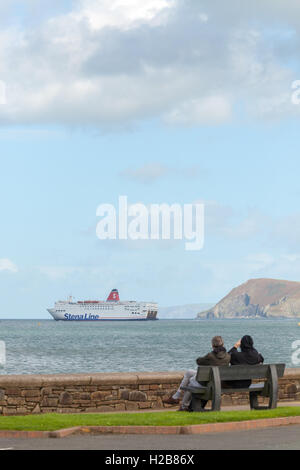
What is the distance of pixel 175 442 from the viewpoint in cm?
987

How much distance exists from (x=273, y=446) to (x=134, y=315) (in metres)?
189

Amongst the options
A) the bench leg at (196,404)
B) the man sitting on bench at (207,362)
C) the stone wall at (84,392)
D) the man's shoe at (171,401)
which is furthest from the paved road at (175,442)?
the stone wall at (84,392)

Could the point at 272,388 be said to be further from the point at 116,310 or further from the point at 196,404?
the point at 116,310

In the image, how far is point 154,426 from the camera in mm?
10852

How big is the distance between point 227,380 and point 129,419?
6.74 ft

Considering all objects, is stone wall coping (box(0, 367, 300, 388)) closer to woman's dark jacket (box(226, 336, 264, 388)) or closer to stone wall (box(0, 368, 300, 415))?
stone wall (box(0, 368, 300, 415))

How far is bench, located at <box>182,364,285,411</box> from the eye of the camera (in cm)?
1261

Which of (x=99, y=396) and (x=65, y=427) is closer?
(x=65, y=427)

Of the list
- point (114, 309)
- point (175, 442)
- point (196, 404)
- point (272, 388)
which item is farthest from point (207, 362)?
point (114, 309)

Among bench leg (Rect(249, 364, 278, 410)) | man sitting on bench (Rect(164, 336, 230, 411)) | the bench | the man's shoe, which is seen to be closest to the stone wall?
the man's shoe

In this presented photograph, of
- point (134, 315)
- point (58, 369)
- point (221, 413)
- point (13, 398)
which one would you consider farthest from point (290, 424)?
point (134, 315)

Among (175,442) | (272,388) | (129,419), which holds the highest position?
(272,388)

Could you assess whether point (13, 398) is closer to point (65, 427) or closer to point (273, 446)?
point (65, 427)
